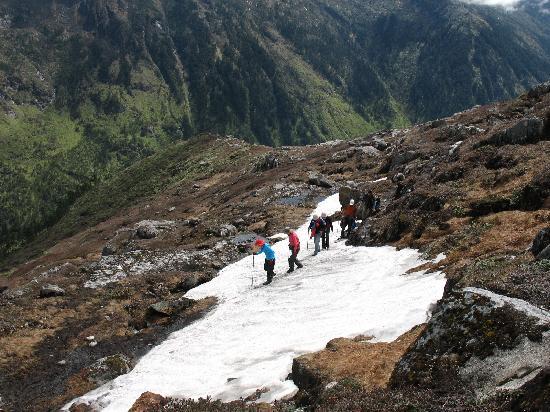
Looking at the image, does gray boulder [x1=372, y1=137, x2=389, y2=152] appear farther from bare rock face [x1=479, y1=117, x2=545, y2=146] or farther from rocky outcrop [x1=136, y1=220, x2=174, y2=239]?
bare rock face [x1=479, y1=117, x2=545, y2=146]

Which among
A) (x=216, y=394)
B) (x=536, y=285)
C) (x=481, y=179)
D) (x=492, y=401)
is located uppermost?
(x=481, y=179)

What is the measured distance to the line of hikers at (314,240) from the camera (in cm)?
3061

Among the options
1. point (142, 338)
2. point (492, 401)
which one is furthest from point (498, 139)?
point (492, 401)

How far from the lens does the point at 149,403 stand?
56.7ft

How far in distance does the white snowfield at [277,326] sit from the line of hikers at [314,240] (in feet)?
3.66

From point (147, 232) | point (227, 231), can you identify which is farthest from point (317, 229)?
point (147, 232)

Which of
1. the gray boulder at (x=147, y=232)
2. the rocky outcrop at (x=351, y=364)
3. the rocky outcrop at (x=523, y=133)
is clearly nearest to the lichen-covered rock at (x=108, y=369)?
the rocky outcrop at (x=351, y=364)

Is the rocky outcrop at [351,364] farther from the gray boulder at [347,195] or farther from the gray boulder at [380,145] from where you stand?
the gray boulder at [380,145]

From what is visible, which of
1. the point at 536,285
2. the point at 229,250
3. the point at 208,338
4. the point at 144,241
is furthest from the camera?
the point at 144,241

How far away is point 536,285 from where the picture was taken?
12.7 meters

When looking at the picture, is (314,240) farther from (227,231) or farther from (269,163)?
(269,163)

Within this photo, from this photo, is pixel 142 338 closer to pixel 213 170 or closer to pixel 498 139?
pixel 498 139

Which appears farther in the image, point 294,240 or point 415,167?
point 415,167

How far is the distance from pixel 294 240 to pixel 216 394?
49.1 ft
